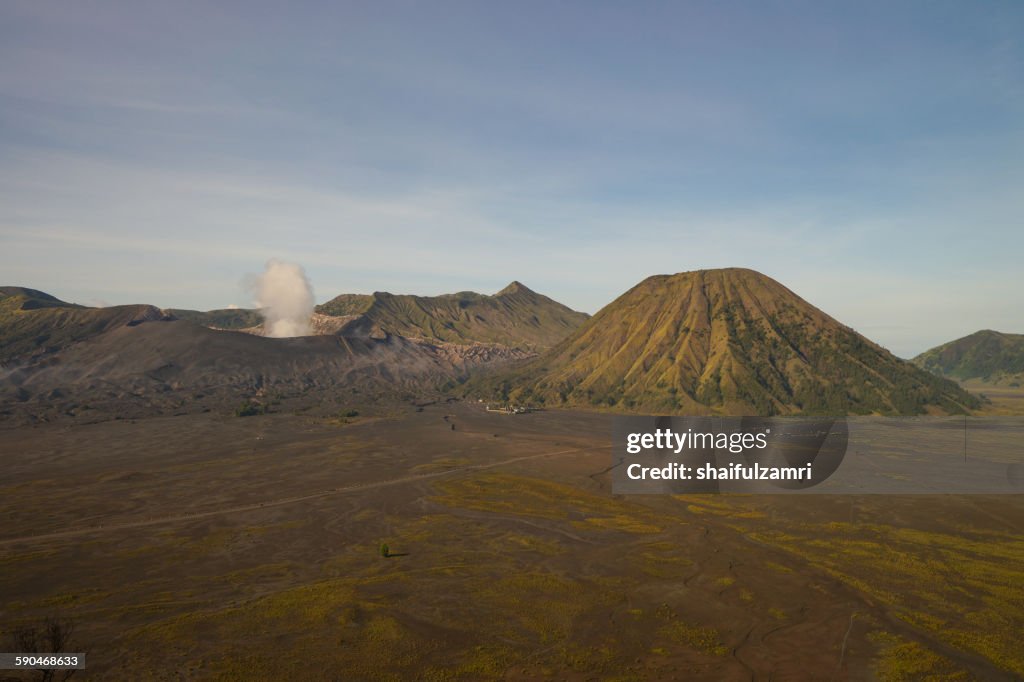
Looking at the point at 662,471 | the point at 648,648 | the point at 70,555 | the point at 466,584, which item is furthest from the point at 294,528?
the point at 662,471

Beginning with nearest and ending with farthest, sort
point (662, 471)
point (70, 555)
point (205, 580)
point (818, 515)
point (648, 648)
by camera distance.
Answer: point (648, 648)
point (205, 580)
point (70, 555)
point (818, 515)
point (662, 471)

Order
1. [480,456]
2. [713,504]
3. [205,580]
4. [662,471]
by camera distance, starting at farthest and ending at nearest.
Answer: [480,456], [662,471], [713,504], [205,580]

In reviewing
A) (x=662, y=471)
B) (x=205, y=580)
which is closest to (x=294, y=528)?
(x=205, y=580)

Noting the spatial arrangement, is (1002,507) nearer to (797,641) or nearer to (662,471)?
(662,471)

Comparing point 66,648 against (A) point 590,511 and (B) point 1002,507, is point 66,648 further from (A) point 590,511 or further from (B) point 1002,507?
(B) point 1002,507

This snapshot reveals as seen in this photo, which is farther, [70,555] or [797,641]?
[70,555]

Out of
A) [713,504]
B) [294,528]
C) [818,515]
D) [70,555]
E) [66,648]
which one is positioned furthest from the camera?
[713,504]

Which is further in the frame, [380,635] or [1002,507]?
[1002,507]

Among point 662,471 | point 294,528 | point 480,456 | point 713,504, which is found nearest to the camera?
point 294,528
